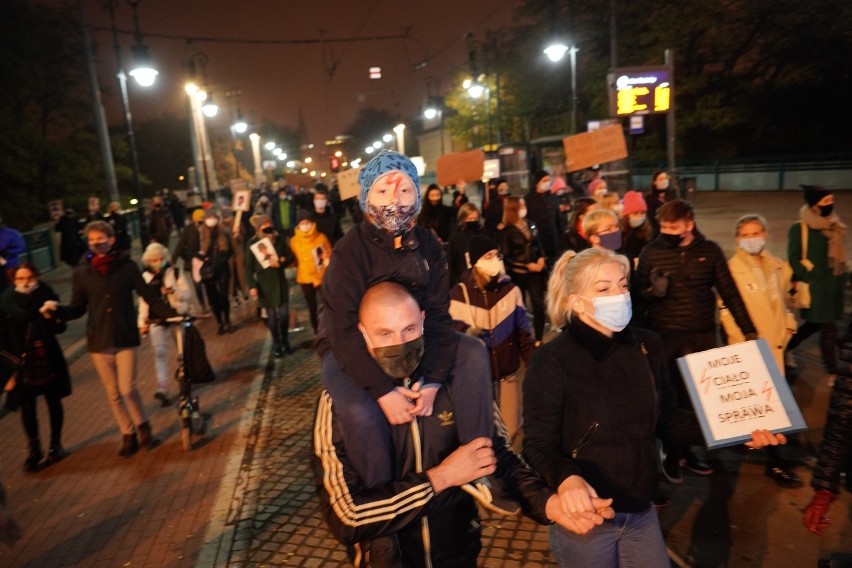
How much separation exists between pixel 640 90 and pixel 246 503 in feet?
32.0

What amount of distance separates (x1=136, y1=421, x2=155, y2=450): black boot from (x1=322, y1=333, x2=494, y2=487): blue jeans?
15.6 feet

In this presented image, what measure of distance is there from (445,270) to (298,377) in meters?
5.99

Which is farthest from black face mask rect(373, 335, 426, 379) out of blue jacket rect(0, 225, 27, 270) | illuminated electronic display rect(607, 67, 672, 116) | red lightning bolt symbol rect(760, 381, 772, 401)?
illuminated electronic display rect(607, 67, 672, 116)

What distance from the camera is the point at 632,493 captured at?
2.72m

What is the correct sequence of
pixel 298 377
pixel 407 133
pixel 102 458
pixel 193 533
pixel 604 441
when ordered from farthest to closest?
pixel 407 133, pixel 298 377, pixel 102 458, pixel 193 533, pixel 604 441

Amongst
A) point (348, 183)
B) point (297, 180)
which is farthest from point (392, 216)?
point (297, 180)

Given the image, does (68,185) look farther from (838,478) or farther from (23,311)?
(838,478)

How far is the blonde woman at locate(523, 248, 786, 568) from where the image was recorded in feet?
8.85

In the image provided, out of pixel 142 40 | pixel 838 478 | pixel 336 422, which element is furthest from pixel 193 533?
pixel 142 40

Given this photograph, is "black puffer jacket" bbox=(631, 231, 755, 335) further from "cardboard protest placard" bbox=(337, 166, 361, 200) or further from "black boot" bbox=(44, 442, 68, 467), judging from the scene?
"cardboard protest placard" bbox=(337, 166, 361, 200)

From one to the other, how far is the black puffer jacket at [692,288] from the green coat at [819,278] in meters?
2.10

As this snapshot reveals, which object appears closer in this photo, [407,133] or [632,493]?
[632,493]

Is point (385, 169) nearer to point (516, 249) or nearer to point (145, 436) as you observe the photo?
point (145, 436)

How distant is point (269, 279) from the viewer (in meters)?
8.95
